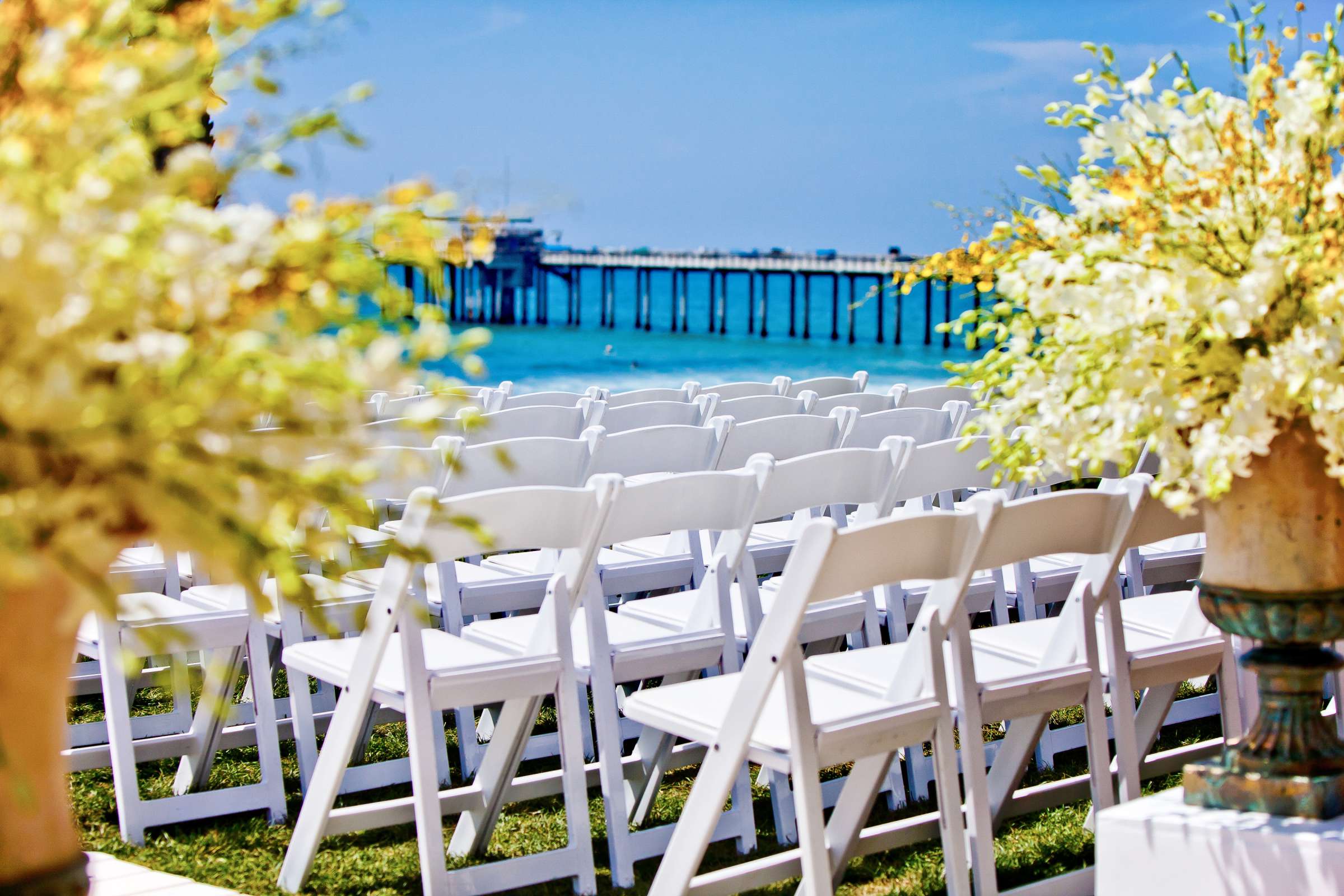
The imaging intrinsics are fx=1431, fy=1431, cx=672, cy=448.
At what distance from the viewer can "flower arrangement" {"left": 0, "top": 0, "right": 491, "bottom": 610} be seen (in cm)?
85

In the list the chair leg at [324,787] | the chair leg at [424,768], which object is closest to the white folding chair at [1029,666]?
the chair leg at [424,768]

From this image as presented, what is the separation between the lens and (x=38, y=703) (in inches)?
41.8

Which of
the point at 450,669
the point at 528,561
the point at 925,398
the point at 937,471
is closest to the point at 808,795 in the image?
the point at 450,669

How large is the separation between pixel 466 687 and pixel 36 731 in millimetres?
1750

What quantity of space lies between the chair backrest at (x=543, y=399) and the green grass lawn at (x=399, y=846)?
7.27ft

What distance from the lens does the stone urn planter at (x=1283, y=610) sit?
1.96 metres

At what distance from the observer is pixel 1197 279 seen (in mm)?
1765

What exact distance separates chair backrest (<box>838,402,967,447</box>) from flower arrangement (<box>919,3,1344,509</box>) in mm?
2764

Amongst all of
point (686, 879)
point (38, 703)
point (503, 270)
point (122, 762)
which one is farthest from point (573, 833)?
point (503, 270)

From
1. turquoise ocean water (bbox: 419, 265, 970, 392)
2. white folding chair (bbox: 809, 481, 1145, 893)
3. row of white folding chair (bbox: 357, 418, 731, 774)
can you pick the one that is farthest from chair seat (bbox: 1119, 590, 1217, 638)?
turquoise ocean water (bbox: 419, 265, 970, 392)

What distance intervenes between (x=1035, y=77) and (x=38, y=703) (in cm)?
6990

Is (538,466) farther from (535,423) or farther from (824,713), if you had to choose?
(824,713)

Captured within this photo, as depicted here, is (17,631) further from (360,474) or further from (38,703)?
(360,474)

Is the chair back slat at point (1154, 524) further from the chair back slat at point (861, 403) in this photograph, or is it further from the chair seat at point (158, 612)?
the chair back slat at point (861, 403)
